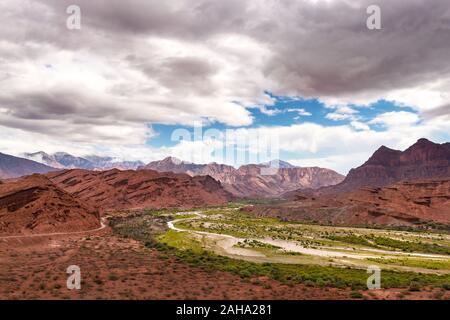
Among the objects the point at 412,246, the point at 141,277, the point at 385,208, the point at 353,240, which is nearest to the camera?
the point at 141,277

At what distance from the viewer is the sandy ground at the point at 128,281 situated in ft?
114

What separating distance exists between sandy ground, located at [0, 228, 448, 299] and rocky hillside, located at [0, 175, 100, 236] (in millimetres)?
16438

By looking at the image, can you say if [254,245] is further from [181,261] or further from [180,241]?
[181,261]

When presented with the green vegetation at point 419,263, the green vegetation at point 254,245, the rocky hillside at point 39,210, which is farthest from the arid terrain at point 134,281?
the green vegetation at point 419,263

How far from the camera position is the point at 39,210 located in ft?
268

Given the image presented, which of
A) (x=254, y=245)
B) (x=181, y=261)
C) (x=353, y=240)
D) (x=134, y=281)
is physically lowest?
(x=353, y=240)

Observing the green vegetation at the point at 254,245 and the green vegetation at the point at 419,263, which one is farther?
the green vegetation at the point at 254,245

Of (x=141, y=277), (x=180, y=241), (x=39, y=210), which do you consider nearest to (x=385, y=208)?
(x=180, y=241)

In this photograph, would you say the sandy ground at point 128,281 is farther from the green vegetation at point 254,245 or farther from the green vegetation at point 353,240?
the green vegetation at point 353,240

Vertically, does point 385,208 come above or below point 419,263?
below

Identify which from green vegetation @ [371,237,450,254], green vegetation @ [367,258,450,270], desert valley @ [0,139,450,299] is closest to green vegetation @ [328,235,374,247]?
desert valley @ [0,139,450,299]

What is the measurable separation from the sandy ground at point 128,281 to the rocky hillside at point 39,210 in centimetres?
1644

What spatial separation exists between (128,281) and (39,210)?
5182 centimetres
